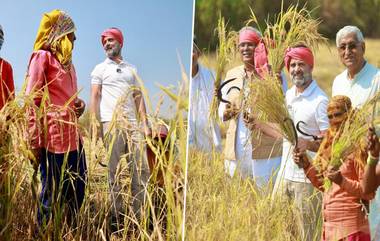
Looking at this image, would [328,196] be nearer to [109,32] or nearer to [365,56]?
[365,56]

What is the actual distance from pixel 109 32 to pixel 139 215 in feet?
4.15

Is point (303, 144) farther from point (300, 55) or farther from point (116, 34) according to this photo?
point (116, 34)

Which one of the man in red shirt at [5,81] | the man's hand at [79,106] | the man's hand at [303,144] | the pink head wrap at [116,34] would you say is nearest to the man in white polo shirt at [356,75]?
the man's hand at [303,144]

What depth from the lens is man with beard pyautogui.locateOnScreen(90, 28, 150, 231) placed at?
14.9ft

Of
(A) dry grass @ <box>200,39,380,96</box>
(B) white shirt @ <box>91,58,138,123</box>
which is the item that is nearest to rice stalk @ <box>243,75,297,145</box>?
(A) dry grass @ <box>200,39,380,96</box>

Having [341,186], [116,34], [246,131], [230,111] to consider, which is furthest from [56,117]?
[341,186]

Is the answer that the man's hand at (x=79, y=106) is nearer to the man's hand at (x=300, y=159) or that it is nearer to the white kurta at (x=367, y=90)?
the man's hand at (x=300, y=159)

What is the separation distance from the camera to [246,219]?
4.14 metres

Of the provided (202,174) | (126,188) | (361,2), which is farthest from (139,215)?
(361,2)

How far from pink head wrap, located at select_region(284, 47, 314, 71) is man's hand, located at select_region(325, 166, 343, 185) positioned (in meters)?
0.57

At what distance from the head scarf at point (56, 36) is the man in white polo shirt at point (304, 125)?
5.01ft

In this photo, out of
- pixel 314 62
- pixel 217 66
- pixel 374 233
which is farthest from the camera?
pixel 217 66

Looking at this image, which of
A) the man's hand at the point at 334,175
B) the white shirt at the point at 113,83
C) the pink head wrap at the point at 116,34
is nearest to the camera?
the man's hand at the point at 334,175

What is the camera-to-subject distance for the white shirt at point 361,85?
12.1ft
